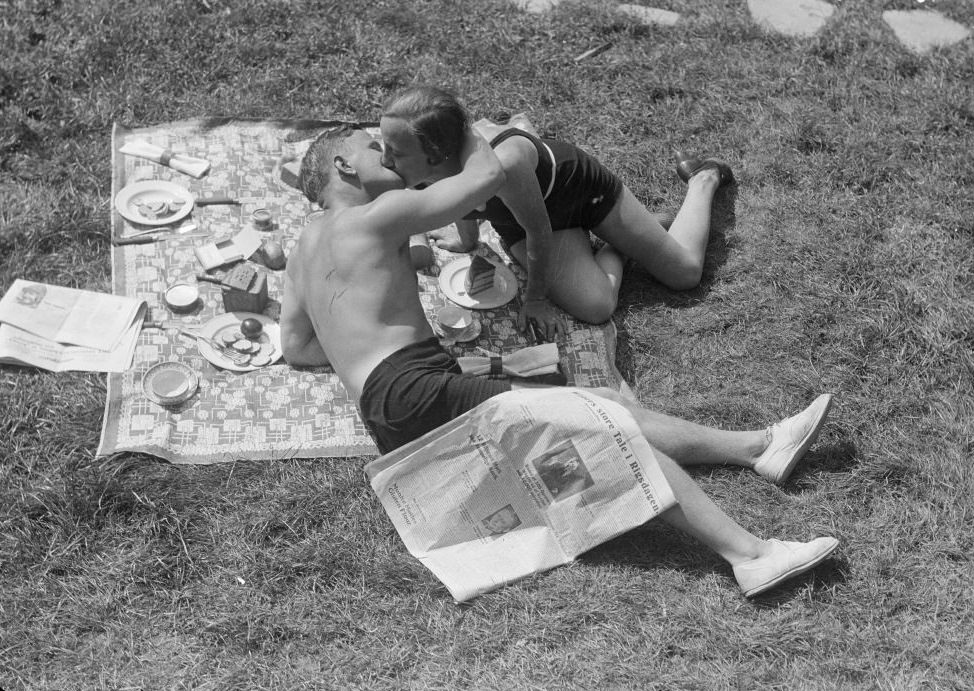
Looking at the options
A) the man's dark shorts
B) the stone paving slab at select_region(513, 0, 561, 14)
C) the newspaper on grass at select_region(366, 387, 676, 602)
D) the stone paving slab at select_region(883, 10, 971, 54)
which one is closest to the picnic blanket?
the man's dark shorts

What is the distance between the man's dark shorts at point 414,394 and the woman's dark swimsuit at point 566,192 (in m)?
1.15

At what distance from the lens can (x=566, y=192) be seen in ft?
15.8

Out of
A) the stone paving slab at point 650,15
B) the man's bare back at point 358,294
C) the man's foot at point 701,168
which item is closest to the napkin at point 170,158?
the man's bare back at point 358,294

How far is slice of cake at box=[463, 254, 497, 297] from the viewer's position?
4.98 metres

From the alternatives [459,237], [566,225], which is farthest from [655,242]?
[459,237]

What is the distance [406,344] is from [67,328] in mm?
1844

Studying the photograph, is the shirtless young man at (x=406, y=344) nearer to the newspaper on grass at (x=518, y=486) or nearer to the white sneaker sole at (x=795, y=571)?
the white sneaker sole at (x=795, y=571)

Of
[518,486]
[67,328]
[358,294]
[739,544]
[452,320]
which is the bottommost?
[67,328]

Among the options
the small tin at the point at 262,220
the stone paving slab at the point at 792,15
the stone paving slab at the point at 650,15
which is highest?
the stone paving slab at the point at 792,15

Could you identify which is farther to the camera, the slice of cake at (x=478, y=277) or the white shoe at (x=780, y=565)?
the slice of cake at (x=478, y=277)

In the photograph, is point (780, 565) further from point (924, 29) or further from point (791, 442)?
point (924, 29)

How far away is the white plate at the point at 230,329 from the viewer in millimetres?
4566

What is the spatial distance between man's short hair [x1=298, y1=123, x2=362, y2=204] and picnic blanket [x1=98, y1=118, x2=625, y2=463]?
0.89m

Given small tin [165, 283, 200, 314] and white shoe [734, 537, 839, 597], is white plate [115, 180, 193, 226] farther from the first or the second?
white shoe [734, 537, 839, 597]
